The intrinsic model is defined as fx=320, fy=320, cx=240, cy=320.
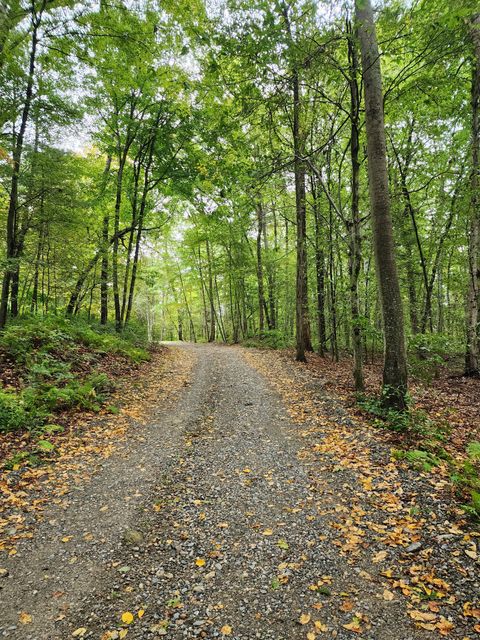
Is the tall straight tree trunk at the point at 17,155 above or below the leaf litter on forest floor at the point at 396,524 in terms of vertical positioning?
above

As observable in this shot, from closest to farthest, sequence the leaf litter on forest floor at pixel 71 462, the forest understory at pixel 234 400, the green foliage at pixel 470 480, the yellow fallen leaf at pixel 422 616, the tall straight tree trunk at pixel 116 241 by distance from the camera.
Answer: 1. the yellow fallen leaf at pixel 422 616
2. the forest understory at pixel 234 400
3. the green foliage at pixel 470 480
4. the leaf litter on forest floor at pixel 71 462
5. the tall straight tree trunk at pixel 116 241

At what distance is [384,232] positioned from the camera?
6.35 metres

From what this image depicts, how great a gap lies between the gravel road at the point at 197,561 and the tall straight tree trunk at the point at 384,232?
248cm

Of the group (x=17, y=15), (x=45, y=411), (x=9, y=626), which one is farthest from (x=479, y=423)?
(x=17, y=15)

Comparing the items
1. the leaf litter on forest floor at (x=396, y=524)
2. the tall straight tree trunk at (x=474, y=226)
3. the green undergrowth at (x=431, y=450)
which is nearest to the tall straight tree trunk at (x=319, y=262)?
the tall straight tree trunk at (x=474, y=226)

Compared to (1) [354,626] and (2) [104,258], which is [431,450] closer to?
(1) [354,626]

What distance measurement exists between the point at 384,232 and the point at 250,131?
18.7ft

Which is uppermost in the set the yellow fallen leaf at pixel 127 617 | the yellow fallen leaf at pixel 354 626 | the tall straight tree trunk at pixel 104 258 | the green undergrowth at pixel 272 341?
the tall straight tree trunk at pixel 104 258

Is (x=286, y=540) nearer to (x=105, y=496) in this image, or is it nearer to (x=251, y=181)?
(x=105, y=496)

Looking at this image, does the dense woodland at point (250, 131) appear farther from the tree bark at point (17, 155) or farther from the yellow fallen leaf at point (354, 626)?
the yellow fallen leaf at point (354, 626)

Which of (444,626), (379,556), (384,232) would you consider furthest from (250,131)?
(444,626)

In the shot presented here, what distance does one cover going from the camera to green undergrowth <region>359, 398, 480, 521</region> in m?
3.97

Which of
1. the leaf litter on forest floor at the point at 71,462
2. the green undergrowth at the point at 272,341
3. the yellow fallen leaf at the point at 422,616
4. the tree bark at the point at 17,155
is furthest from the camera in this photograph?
the green undergrowth at the point at 272,341

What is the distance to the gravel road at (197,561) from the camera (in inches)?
103
